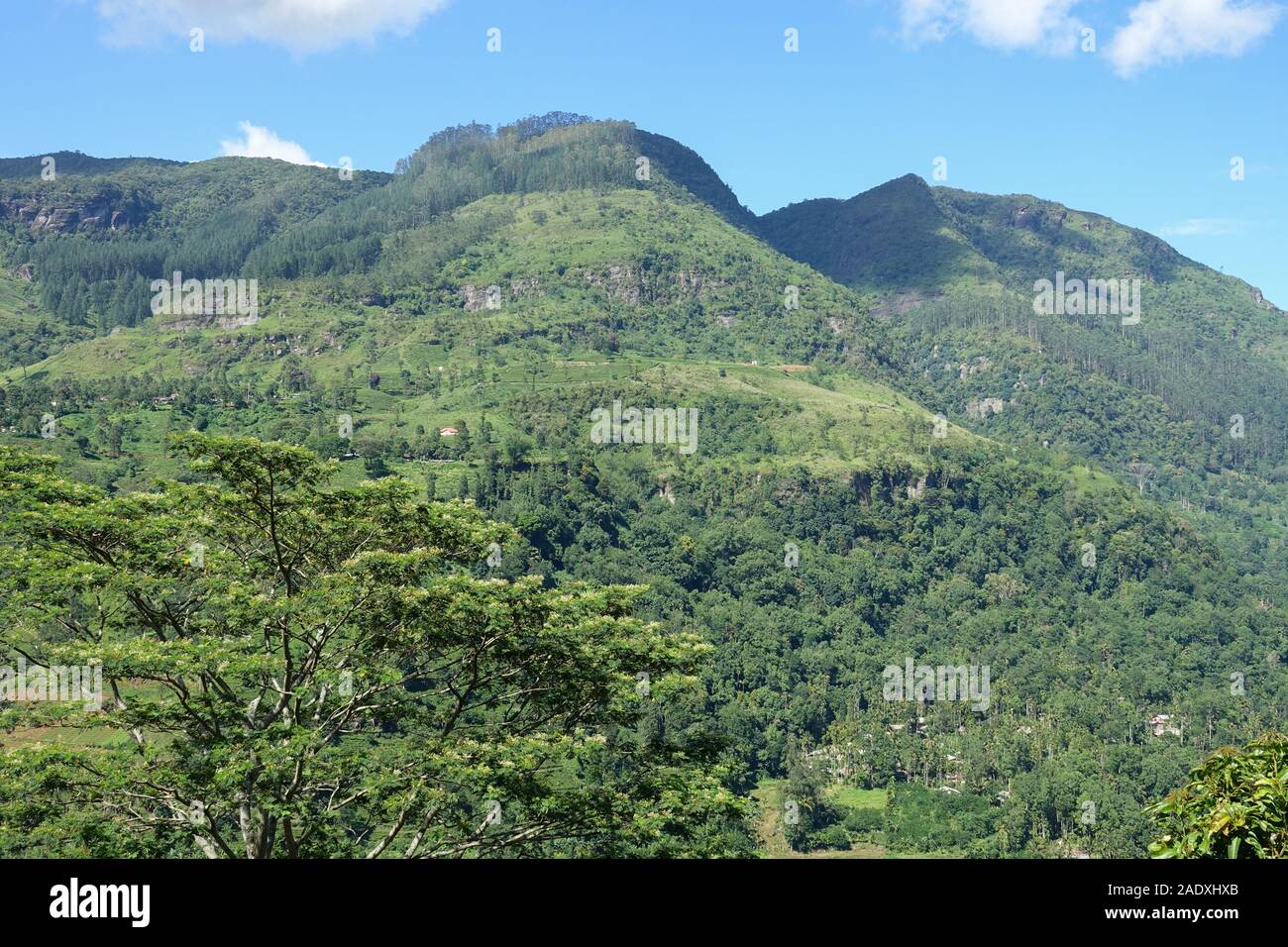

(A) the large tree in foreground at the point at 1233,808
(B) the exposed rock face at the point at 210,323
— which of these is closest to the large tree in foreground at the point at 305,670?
(A) the large tree in foreground at the point at 1233,808

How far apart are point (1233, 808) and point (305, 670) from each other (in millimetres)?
13454

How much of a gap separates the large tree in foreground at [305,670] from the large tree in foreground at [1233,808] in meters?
8.19

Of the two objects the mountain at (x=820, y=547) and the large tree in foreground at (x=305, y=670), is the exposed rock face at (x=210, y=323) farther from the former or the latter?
the large tree in foreground at (x=305, y=670)

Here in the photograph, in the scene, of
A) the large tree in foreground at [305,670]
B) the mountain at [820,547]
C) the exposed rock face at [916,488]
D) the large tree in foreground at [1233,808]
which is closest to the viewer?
the large tree in foreground at [1233,808]

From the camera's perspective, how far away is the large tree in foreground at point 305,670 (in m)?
15.1

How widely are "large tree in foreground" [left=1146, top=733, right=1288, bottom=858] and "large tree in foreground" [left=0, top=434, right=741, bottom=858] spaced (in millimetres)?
8186

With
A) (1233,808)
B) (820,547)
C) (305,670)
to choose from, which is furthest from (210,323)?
(1233,808)

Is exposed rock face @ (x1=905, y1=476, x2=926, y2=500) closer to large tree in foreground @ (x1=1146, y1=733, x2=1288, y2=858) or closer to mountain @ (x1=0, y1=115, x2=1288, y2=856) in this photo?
mountain @ (x1=0, y1=115, x2=1288, y2=856)

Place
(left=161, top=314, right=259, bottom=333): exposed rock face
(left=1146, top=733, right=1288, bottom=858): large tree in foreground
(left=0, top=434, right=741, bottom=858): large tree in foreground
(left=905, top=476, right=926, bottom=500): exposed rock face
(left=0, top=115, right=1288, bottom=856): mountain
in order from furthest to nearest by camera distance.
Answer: (left=161, top=314, right=259, bottom=333): exposed rock face
(left=905, top=476, right=926, bottom=500): exposed rock face
(left=0, top=115, right=1288, bottom=856): mountain
(left=0, top=434, right=741, bottom=858): large tree in foreground
(left=1146, top=733, right=1288, bottom=858): large tree in foreground

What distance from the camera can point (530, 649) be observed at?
17.4 meters

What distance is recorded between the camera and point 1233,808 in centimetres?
734

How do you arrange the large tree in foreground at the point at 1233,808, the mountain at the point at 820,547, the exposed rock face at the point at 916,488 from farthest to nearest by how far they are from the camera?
the exposed rock face at the point at 916,488, the mountain at the point at 820,547, the large tree in foreground at the point at 1233,808

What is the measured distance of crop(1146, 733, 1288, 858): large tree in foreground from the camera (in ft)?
24.0

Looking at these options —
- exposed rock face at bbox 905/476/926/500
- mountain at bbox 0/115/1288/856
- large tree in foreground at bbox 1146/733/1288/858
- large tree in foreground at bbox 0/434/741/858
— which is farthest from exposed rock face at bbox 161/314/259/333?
large tree in foreground at bbox 1146/733/1288/858
